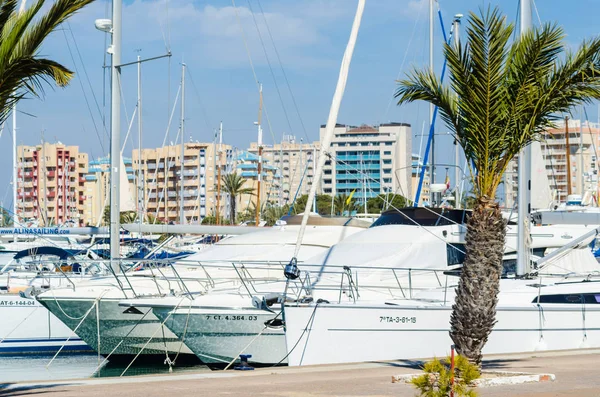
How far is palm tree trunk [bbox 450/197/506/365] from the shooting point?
1391cm

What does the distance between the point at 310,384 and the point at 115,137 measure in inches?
452

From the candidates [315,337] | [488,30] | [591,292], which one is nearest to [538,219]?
[591,292]

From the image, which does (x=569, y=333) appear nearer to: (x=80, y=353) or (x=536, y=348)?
(x=536, y=348)

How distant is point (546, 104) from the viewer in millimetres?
14133

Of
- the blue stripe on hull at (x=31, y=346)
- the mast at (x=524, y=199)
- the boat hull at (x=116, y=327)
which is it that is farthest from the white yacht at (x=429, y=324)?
the blue stripe on hull at (x=31, y=346)

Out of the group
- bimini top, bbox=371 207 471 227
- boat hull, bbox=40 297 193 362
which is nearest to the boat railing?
boat hull, bbox=40 297 193 362

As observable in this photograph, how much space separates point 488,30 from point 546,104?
146 centimetres

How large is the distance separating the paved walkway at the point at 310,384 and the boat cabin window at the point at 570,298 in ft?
8.27

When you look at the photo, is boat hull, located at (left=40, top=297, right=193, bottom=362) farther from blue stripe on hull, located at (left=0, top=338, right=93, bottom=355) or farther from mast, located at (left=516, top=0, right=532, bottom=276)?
mast, located at (left=516, top=0, right=532, bottom=276)

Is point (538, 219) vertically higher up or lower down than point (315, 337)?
higher up

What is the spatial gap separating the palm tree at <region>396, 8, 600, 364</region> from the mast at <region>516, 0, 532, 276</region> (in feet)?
16.9

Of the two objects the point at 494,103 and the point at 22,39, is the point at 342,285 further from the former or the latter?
the point at 22,39

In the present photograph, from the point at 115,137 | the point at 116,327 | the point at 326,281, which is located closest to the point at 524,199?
the point at 326,281

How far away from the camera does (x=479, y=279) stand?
14031 millimetres
